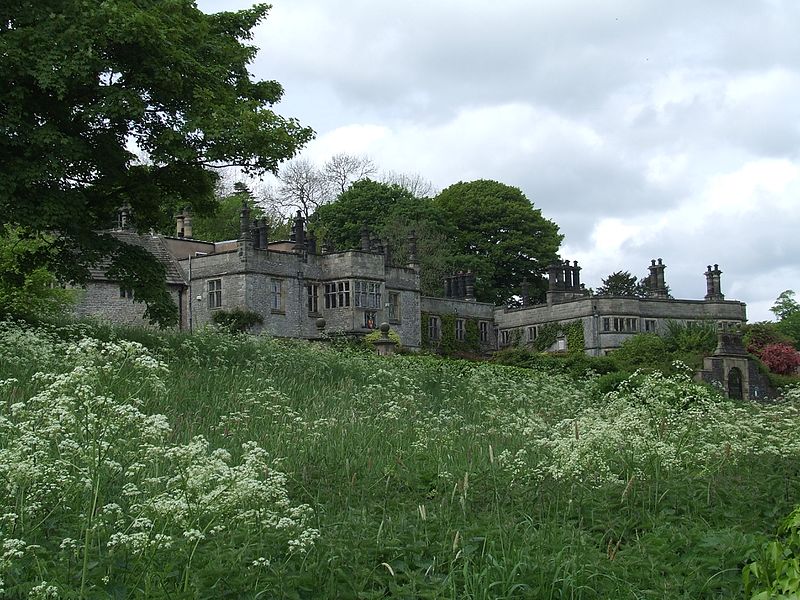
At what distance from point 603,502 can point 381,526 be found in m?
2.01

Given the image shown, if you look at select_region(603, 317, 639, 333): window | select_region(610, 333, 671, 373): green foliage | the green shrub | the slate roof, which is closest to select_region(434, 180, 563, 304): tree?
select_region(603, 317, 639, 333): window

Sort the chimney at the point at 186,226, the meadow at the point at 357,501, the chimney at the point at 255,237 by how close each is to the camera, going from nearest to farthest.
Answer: the meadow at the point at 357,501 < the chimney at the point at 255,237 < the chimney at the point at 186,226

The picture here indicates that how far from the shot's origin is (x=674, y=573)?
6488 millimetres

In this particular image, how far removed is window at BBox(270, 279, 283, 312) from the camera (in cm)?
4956

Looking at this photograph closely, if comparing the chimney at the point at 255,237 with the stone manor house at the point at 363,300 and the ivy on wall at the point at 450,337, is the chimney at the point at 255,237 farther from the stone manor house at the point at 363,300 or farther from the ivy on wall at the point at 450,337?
the ivy on wall at the point at 450,337

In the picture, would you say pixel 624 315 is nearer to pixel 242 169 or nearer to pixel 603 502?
pixel 242 169

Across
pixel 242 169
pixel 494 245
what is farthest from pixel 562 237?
pixel 242 169

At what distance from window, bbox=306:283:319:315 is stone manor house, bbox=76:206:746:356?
0.19 ft

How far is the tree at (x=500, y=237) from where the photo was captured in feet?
227

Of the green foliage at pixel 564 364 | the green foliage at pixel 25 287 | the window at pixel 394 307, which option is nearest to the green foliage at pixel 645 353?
the green foliage at pixel 564 364

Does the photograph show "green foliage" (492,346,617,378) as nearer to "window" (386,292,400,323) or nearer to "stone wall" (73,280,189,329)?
"stone wall" (73,280,189,329)

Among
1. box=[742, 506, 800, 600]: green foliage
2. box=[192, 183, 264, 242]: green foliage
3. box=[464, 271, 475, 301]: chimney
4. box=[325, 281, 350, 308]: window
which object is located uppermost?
box=[192, 183, 264, 242]: green foliage

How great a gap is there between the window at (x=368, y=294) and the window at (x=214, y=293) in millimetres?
6972

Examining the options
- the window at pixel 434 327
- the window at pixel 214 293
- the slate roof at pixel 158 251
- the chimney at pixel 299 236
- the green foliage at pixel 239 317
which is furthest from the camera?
→ the window at pixel 434 327
